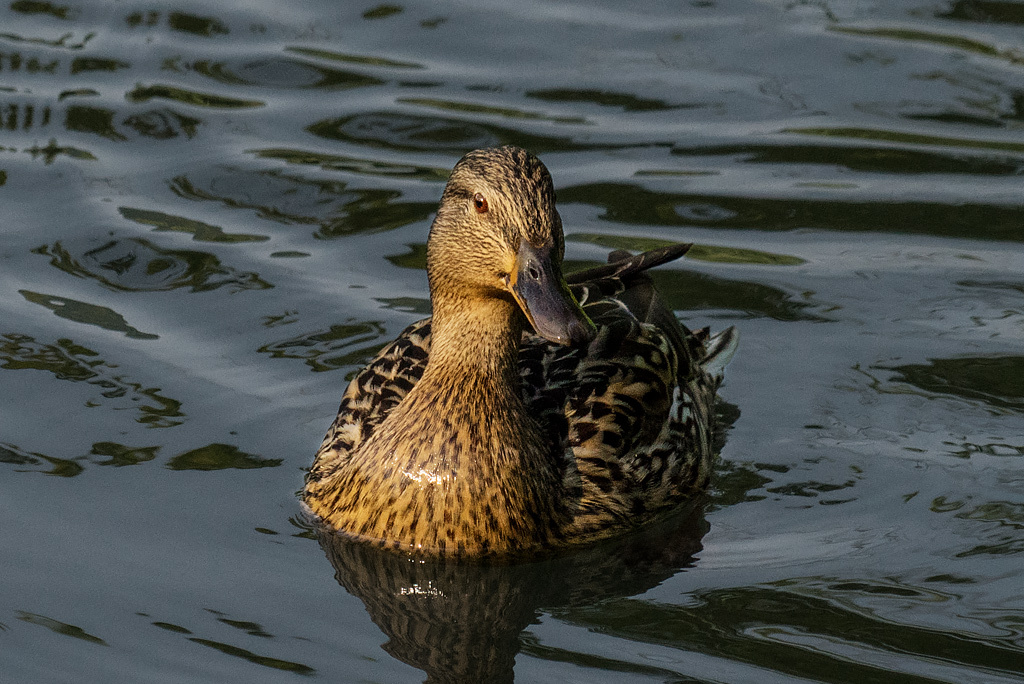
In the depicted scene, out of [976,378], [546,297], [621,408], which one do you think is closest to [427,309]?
[621,408]

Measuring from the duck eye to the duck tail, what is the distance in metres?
2.28

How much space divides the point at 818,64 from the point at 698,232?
2.79 metres

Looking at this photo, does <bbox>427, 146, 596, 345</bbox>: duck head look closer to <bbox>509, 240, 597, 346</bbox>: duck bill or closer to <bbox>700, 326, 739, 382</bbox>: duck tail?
<bbox>509, 240, 597, 346</bbox>: duck bill

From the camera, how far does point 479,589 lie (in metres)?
6.78

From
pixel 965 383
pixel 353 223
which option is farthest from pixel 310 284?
pixel 965 383

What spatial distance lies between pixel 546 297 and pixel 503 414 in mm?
766

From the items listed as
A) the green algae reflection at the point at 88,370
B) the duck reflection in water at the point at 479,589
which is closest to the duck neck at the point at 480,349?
the duck reflection in water at the point at 479,589

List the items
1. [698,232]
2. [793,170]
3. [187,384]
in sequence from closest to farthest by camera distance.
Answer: [187,384]
[698,232]
[793,170]

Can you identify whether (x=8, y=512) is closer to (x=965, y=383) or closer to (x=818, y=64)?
(x=965, y=383)

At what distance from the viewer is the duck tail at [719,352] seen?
340 inches

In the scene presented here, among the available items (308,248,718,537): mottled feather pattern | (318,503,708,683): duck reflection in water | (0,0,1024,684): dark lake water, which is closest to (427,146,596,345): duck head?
(308,248,718,537): mottled feather pattern

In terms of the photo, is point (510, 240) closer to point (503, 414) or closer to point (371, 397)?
point (503, 414)

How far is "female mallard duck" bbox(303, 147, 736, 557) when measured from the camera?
21.8 feet

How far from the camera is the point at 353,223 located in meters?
10.3
